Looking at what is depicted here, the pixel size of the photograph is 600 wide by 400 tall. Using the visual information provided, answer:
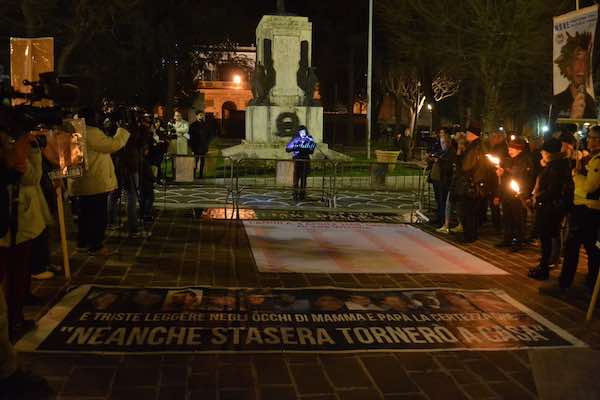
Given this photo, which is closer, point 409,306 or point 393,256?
point 409,306

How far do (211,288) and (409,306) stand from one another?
2.08 m

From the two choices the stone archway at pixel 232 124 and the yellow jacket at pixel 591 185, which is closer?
the yellow jacket at pixel 591 185

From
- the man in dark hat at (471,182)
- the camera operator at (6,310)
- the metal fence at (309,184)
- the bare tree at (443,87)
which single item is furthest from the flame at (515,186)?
the bare tree at (443,87)

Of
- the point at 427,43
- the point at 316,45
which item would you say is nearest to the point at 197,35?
the point at 316,45

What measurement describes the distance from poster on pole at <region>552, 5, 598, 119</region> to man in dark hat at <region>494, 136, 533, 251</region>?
0.87 metres

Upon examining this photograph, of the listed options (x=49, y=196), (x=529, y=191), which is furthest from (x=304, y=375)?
(x=529, y=191)

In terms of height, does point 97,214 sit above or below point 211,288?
above

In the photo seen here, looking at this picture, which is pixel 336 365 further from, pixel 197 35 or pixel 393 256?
pixel 197 35

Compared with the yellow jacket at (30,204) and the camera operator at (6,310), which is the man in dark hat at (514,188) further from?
the camera operator at (6,310)

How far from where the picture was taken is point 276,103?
2266cm

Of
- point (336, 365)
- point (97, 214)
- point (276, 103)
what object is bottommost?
point (336, 365)

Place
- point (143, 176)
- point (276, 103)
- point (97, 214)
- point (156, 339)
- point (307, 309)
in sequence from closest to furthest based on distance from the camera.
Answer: point (156, 339), point (307, 309), point (97, 214), point (143, 176), point (276, 103)

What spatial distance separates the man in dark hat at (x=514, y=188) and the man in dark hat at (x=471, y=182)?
30 cm

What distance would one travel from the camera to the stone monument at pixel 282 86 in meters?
22.5
